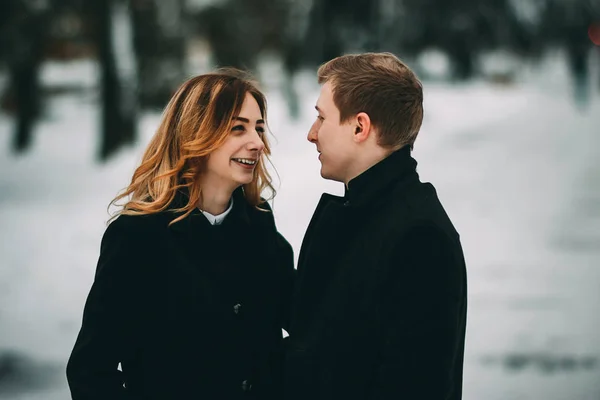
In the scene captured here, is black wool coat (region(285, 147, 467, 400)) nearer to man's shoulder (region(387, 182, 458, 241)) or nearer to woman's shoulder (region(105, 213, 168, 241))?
man's shoulder (region(387, 182, 458, 241))

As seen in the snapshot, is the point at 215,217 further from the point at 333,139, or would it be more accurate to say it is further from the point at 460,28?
the point at 460,28

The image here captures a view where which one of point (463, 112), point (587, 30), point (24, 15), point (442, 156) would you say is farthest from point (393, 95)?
point (587, 30)

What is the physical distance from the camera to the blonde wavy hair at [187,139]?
270 cm

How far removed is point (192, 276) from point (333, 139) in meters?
0.65

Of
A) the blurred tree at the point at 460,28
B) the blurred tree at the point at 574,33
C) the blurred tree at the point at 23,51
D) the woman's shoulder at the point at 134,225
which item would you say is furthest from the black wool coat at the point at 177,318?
the blurred tree at the point at 460,28

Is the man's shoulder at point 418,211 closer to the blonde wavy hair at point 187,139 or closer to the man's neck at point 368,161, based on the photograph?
the man's neck at point 368,161

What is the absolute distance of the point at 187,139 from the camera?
2.75m

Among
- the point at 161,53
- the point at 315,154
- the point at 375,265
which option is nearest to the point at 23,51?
the point at 161,53

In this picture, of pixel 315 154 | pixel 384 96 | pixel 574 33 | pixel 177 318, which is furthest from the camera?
pixel 574 33

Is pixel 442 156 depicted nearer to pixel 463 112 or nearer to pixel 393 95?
pixel 463 112

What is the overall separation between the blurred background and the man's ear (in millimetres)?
506

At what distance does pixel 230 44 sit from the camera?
24203mm

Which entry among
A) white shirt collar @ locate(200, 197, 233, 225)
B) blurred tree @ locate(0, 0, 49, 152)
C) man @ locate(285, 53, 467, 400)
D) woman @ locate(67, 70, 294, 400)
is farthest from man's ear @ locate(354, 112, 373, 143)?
blurred tree @ locate(0, 0, 49, 152)

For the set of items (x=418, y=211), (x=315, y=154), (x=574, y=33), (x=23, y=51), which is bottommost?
(x=418, y=211)
